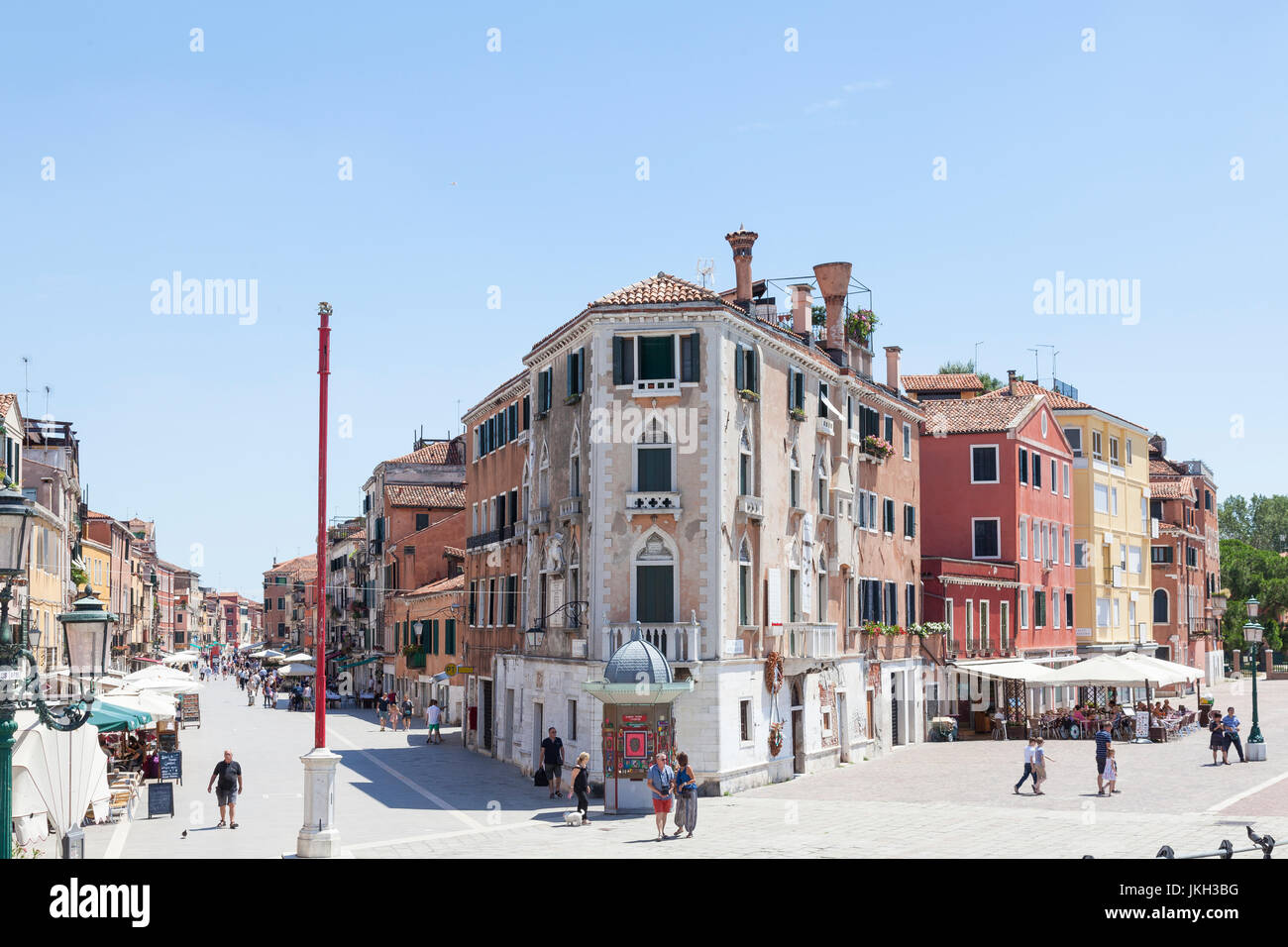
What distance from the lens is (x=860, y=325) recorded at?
144ft

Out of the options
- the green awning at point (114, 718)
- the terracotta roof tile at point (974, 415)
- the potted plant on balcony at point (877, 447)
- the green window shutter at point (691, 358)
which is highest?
the terracotta roof tile at point (974, 415)

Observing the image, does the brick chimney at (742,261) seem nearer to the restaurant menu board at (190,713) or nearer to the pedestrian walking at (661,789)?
the pedestrian walking at (661,789)

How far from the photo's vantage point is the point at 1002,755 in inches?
1647

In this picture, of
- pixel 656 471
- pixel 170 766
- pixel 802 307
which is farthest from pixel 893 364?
pixel 170 766

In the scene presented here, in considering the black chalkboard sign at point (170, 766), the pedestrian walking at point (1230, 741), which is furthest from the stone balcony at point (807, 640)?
the black chalkboard sign at point (170, 766)

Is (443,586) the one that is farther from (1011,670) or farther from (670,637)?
(670,637)

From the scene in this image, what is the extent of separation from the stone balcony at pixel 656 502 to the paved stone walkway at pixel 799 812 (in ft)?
22.5

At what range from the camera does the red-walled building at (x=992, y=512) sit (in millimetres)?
54219

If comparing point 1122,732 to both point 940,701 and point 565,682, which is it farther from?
point 565,682

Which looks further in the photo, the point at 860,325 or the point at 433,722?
the point at 433,722

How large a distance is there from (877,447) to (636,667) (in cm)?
1684

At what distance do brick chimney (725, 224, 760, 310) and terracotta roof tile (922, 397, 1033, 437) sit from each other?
21772 millimetres
